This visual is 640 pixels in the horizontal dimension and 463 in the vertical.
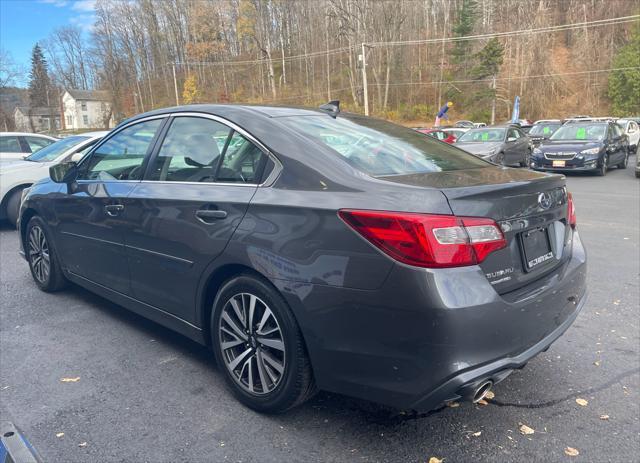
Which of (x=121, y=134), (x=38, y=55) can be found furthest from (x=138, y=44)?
(x=121, y=134)

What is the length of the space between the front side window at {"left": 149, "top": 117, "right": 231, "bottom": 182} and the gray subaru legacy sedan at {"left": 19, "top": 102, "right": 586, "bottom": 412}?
0.4 inches

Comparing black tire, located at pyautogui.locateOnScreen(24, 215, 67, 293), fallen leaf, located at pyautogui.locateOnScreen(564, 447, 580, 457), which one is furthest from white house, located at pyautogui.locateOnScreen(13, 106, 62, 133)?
fallen leaf, located at pyautogui.locateOnScreen(564, 447, 580, 457)

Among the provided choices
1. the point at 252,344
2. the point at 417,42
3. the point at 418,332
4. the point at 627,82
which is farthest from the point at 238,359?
the point at 417,42

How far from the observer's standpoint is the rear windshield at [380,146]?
8.90 feet

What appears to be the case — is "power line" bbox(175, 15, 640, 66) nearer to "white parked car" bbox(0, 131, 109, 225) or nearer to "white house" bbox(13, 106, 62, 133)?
"white house" bbox(13, 106, 62, 133)

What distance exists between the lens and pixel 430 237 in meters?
2.11

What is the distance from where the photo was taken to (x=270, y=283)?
257cm

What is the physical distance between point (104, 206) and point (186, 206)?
3.39 feet

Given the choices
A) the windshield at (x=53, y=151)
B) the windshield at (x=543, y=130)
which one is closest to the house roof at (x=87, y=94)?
the windshield at (x=543, y=130)

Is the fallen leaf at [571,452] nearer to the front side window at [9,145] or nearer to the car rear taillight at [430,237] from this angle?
the car rear taillight at [430,237]

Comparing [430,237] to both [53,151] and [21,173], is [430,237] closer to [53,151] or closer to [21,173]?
[21,173]

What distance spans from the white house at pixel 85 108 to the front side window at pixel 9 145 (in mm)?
72231

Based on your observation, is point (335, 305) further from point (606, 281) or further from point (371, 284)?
point (606, 281)

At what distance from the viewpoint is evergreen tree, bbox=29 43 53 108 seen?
2825 inches
